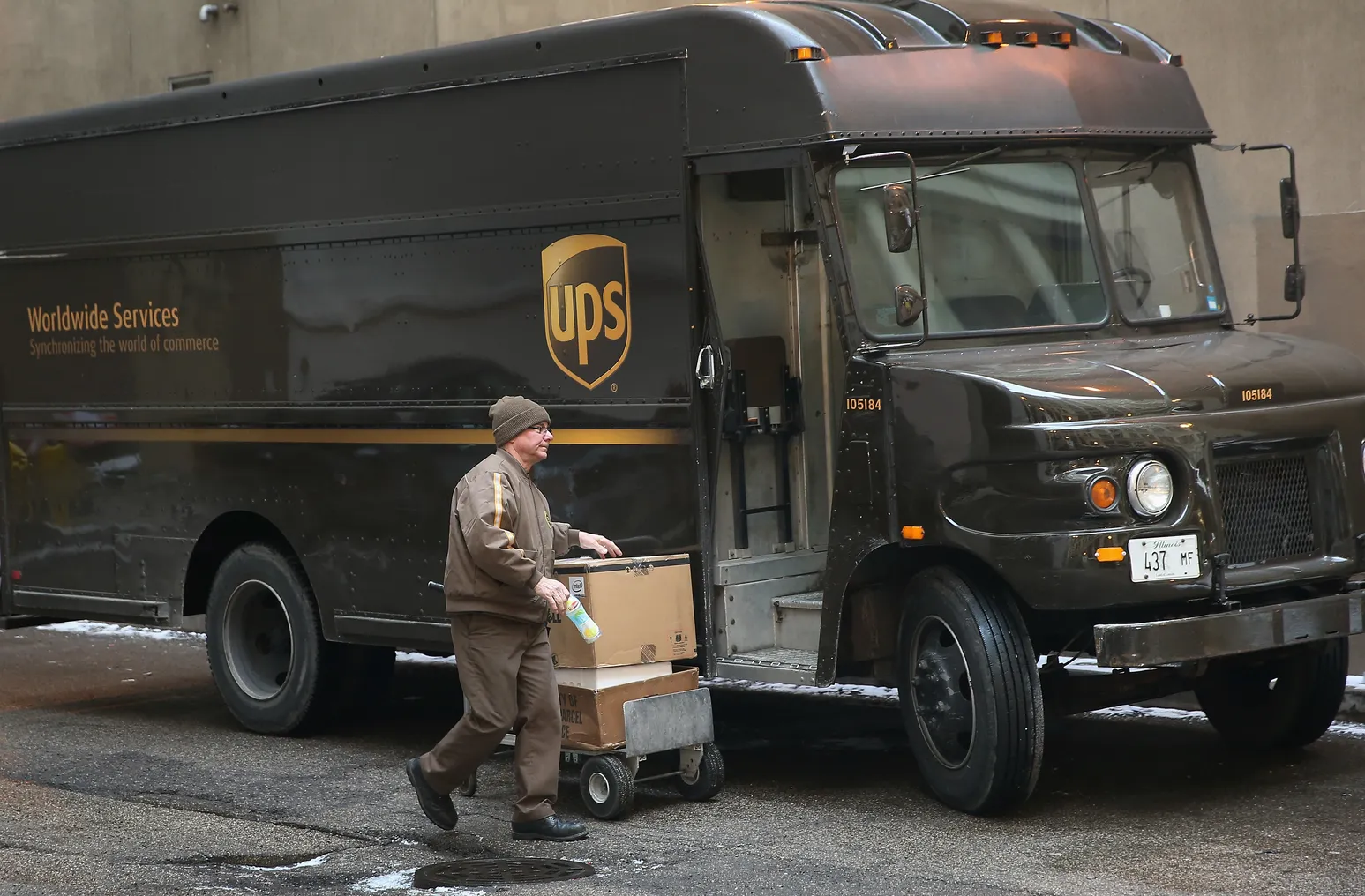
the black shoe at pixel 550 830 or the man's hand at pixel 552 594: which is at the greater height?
the man's hand at pixel 552 594

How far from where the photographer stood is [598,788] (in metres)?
8.47

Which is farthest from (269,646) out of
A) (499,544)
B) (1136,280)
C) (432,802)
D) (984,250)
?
(1136,280)

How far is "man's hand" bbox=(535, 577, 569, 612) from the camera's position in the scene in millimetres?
7801

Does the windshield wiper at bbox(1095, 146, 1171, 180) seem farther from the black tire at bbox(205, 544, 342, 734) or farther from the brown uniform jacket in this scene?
the black tire at bbox(205, 544, 342, 734)

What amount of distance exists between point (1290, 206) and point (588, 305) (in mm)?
3295

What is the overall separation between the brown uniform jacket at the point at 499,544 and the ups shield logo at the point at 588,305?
1079mm

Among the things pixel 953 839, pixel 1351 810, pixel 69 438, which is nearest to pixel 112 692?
pixel 69 438

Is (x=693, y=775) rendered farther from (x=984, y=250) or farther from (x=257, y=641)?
(x=257, y=641)

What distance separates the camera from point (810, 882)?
720 centimetres

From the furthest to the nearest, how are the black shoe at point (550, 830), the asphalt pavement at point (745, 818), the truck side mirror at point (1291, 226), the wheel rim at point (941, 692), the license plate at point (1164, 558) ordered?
the truck side mirror at point (1291, 226) < the wheel rim at point (941, 692) < the black shoe at point (550, 830) < the license plate at point (1164, 558) < the asphalt pavement at point (745, 818)

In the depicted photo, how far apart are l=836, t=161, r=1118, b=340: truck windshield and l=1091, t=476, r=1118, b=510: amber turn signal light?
3.65 feet

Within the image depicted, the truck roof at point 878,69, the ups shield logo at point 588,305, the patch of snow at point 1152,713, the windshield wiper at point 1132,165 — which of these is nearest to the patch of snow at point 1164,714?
the patch of snow at point 1152,713

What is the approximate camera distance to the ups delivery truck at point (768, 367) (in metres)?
7.91

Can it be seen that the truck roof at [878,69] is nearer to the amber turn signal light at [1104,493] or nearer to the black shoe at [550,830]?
the amber turn signal light at [1104,493]
